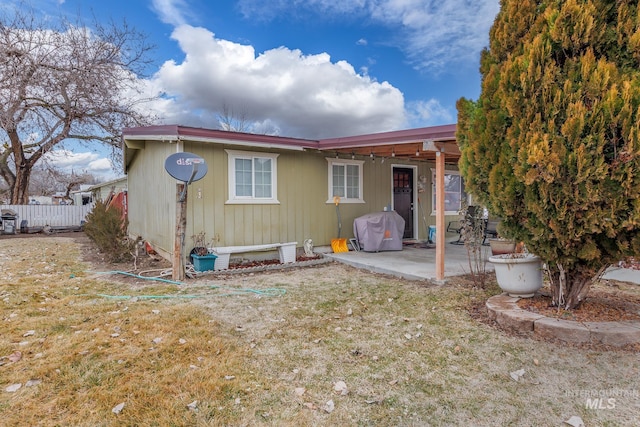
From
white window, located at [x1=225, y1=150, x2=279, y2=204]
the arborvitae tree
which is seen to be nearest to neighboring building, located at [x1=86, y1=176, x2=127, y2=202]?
white window, located at [x1=225, y1=150, x2=279, y2=204]

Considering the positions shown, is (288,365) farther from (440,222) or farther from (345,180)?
(345,180)

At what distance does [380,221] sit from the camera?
781cm

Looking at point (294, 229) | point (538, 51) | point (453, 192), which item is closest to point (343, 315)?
point (538, 51)

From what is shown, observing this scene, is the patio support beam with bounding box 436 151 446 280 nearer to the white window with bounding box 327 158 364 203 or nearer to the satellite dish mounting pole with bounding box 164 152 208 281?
the white window with bounding box 327 158 364 203

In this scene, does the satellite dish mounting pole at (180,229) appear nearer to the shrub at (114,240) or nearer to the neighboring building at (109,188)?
the shrub at (114,240)

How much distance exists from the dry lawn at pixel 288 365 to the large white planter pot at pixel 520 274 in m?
0.53

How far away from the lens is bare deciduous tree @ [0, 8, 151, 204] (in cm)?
1291

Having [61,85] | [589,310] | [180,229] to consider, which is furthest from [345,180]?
[61,85]

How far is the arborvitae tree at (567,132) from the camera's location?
2656 mm

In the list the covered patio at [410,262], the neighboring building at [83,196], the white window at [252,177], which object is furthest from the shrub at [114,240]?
the neighboring building at [83,196]

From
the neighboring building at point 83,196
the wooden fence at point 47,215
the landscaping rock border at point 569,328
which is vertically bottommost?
the landscaping rock border at point 569,328

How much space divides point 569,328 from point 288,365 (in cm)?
233

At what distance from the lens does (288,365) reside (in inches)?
108

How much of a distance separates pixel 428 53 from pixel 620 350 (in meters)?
8.22
